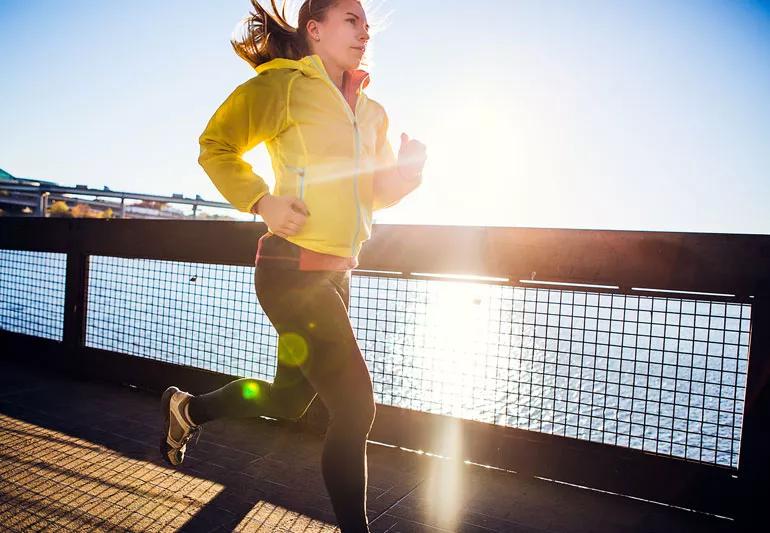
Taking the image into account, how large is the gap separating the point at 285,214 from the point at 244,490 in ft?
5.42

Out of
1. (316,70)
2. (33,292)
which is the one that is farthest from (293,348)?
(33,292)

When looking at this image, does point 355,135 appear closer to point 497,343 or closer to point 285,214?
point 285,214

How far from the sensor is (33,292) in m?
4.71

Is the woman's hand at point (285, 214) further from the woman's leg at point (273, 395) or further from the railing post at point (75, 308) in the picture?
the railing post at point (75, 308)

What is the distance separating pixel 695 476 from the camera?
2461 mm

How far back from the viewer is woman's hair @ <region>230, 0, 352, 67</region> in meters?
1.96

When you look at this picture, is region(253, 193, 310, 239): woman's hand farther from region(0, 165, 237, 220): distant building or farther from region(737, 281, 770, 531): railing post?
region(0, 165, 237, 220): distant building

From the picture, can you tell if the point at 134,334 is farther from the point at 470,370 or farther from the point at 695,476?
the point at 695,476

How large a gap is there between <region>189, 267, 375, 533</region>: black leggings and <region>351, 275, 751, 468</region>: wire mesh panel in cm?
138

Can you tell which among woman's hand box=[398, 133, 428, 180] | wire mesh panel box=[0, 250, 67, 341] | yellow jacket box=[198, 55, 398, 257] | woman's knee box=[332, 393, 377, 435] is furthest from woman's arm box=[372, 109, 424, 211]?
wire mesh panel box=[0, 250, 67, 341]

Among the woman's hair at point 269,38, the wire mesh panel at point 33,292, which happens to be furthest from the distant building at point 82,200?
the woman's hair at point 269,38

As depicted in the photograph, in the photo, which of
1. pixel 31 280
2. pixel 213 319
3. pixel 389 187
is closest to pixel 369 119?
pixel 389 187

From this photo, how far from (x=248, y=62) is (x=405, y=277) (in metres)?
1.55

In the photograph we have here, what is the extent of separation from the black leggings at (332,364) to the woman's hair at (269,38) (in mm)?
870
